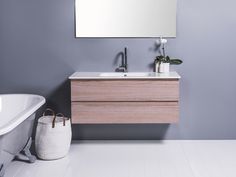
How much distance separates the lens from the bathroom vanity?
11.2 feet

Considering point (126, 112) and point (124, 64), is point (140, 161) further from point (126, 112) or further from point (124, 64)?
point (124, 64)

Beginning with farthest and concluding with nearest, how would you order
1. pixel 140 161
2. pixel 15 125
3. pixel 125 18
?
Result: pixel 125 18
pixel 140 161
pixel 15 125

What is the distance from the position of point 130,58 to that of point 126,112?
0.65m

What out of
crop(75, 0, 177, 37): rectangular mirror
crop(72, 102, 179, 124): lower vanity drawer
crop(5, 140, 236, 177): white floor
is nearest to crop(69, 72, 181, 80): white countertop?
crop(72, 102, 179, 124): lower vanity drawer

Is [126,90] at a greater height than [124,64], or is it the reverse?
[124,64]

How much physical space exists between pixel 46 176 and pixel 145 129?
4.32 ft

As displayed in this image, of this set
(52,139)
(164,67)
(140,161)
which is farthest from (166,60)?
(52,139)

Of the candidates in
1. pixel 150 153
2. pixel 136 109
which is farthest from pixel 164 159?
pixel 136 109

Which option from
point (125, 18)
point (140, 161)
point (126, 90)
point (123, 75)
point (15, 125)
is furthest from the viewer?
point (125, 18)

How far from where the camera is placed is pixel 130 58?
3803 mm

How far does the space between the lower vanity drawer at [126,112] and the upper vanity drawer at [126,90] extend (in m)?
0.06

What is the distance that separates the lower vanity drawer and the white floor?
32 centimetres

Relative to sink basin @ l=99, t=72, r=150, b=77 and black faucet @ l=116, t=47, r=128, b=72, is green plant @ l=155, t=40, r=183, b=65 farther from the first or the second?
black faucet @ l=116, t=47, r=128, b=72

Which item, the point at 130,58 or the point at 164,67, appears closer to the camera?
the point at 164,67
